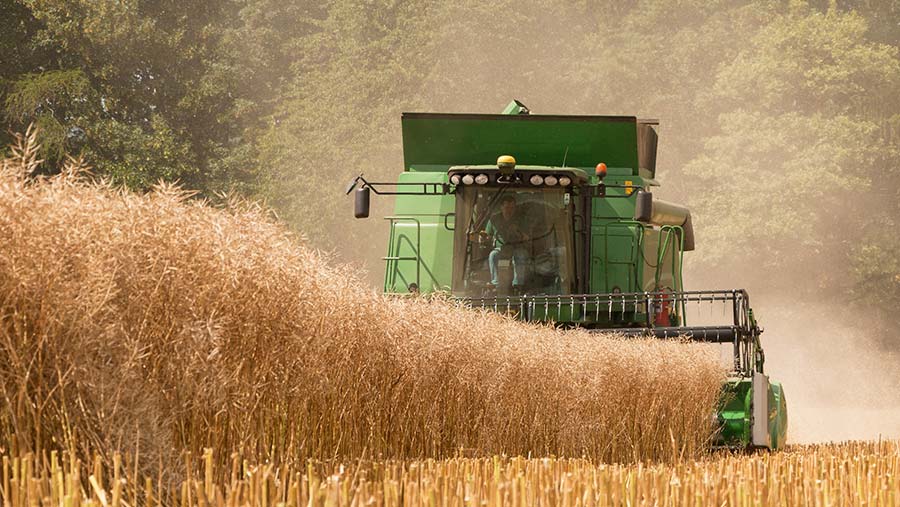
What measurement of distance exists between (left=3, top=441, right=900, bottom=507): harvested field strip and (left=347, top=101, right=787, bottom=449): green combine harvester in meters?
4.20

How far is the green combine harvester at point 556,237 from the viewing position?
425 inches

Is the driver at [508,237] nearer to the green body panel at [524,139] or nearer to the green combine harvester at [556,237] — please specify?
the green combine harvester at [556,237]

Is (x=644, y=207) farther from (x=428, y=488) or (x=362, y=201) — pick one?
(x=428, y=488)

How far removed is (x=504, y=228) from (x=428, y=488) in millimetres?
6409

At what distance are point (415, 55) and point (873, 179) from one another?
11340 millimetres

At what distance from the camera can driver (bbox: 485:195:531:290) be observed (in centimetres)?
1141

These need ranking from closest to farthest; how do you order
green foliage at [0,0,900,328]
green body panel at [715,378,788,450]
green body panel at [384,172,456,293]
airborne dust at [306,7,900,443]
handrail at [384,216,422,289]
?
green body panel at [715,378,788,450] → green body panel at [384,172,456,293] → handrail at [384,216,422,289] → green foliage at [0,0,900,328] → airborne dust at [306,7,900,443]

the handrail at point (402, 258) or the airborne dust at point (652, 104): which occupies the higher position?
the airborne dust at point (652, 104)

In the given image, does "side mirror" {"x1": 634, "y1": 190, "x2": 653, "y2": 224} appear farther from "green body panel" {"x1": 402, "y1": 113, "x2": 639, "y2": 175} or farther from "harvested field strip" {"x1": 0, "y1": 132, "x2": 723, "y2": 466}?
"harvested field strip" {"x1": 0, "y1": 132, "x2": 723, "y2": 466}

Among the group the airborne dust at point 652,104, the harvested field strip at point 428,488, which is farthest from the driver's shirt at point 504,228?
the airborne dust at point 652,104

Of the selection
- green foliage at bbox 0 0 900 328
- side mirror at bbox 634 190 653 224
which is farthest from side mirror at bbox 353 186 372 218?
green foliage at bbox 0 0 900 328

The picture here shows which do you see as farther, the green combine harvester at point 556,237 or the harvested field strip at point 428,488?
the green combine harvester at point 556,237

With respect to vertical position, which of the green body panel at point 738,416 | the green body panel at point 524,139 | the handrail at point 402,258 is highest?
the green body panel at point 524,139

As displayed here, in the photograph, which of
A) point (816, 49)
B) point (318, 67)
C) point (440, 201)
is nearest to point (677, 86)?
point (816, 49)
